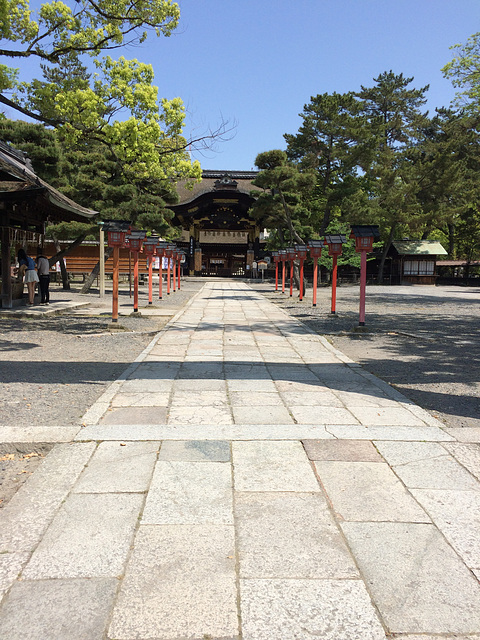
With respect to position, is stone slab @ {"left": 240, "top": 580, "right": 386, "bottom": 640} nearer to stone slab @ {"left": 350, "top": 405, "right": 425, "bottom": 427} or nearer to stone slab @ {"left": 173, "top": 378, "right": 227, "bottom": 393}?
stone slab @ {"left": 350, "top": 405, "right": 425, "bottom": 427}

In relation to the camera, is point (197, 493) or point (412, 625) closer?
point (412, 625)

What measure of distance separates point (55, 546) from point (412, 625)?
1.49 meters

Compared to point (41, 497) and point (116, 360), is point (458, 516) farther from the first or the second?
point (116, 360)

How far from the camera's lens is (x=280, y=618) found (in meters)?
1.73

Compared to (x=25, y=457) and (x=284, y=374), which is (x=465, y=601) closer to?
→ (x=25, y=457)

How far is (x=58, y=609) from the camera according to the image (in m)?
1.77

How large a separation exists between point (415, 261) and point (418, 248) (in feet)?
3.49

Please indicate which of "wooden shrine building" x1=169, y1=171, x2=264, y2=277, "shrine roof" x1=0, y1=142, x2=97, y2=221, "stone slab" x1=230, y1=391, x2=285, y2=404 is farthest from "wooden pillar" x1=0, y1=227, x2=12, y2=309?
"wooden shrine building" x1=169, y1=171, x2=264, y2=277

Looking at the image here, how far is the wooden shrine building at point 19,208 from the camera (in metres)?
10.5

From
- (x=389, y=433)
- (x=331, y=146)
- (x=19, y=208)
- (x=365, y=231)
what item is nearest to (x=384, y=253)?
(x=331, y=146)

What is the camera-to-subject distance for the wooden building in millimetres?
37031

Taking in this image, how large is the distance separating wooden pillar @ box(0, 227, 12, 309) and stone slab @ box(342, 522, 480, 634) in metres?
11.6

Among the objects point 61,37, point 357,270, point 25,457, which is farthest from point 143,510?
point 357,270

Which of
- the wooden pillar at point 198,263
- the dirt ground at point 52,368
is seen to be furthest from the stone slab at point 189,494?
the wooden pillar at point 198,263
